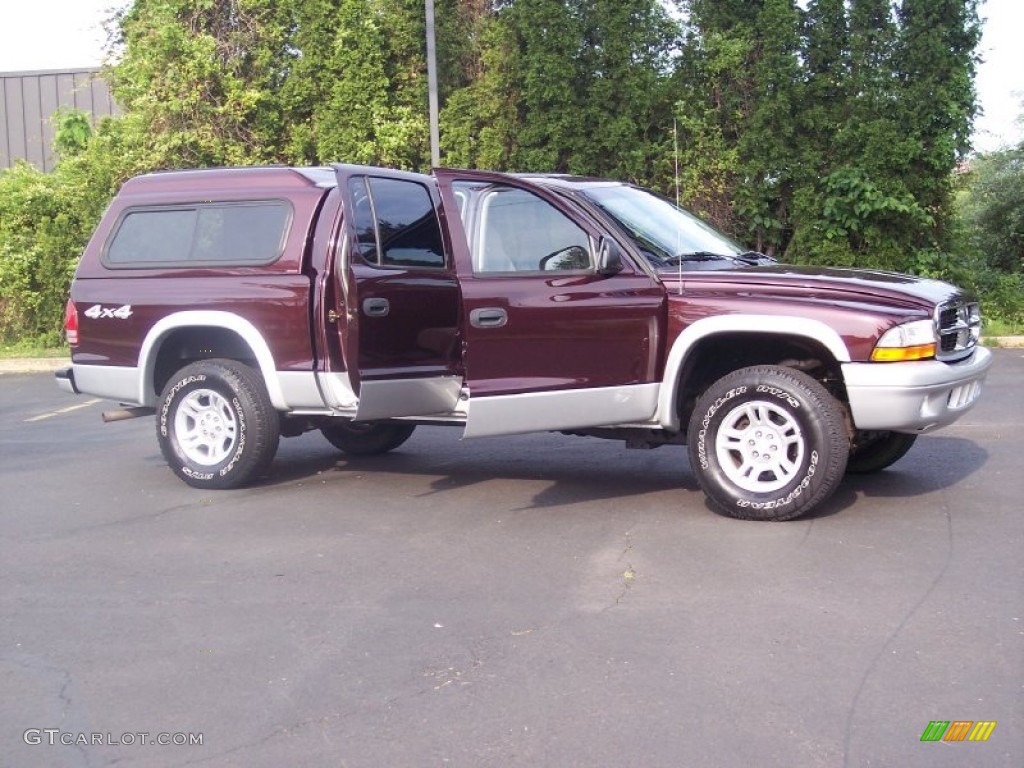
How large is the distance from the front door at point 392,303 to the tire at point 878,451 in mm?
2576

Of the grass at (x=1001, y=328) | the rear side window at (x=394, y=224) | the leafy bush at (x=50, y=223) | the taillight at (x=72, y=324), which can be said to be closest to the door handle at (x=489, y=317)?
the rear side window at (x=394, y=224)

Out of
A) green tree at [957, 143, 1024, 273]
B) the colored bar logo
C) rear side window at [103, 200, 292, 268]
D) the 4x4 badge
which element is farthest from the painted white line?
green tree at [957, 143, 1024, 273]

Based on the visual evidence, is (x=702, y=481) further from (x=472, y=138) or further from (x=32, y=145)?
(x=32, y=145)

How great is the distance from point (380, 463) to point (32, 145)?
2425 centimetres

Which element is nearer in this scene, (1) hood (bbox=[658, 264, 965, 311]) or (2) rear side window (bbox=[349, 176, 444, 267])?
(1) hood (bbox=[658, 264, 965, 311])

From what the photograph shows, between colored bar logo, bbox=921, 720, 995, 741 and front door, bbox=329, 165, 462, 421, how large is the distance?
4.00 metres

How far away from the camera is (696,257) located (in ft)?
23.3

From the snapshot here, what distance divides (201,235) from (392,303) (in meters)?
1.69

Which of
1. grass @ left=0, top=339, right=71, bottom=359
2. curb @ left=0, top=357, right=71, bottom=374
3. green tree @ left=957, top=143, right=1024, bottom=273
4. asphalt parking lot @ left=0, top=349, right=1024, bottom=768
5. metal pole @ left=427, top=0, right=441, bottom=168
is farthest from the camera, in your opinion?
green tree @ left=957, top=143, right=1024, bottom=273

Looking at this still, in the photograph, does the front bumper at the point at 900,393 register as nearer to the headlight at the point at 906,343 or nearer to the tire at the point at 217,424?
the headlight at the point at 906,343

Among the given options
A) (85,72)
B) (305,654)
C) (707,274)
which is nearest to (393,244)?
(707,274)

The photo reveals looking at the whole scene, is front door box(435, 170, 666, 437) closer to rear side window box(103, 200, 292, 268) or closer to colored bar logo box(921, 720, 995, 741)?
rear side window box(103, 200, 292, 268)

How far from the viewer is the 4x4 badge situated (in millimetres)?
8000

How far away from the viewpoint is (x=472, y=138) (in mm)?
17766
